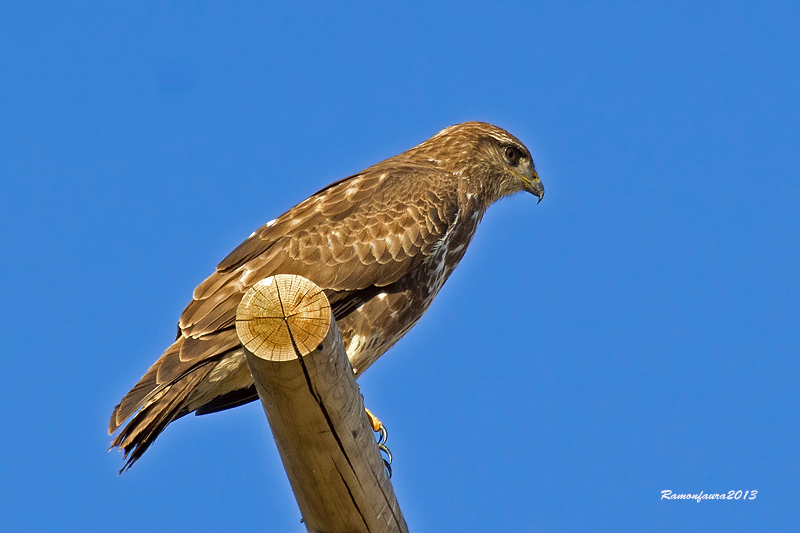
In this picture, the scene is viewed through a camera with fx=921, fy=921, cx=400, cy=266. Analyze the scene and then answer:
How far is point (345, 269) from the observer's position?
18.4ft

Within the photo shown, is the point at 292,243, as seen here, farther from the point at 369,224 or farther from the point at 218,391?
the point at 218,391

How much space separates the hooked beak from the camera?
24.6 ft

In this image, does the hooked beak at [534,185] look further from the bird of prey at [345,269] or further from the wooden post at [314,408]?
the wooden post at [314,408]

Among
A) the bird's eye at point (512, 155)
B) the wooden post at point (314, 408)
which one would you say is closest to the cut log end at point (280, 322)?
the wooden post at point (314, 408)

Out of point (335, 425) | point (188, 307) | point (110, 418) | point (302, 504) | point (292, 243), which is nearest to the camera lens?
point (335, 425)

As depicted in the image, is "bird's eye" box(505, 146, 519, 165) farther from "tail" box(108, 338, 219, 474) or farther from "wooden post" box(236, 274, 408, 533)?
"wooden post" box(236, 274, 408, 533)

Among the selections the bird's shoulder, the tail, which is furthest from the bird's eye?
the tail

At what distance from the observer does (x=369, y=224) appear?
229 inches

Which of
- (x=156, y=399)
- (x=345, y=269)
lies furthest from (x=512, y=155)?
(x=156, y=399)

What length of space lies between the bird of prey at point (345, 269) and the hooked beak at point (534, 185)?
3.39 ft

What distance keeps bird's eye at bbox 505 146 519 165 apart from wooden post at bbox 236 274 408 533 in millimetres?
3654

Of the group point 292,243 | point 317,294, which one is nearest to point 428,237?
point 292,243

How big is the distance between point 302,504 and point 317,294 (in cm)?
116

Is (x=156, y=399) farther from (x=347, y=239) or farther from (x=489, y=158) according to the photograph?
(x=489, y=158)
